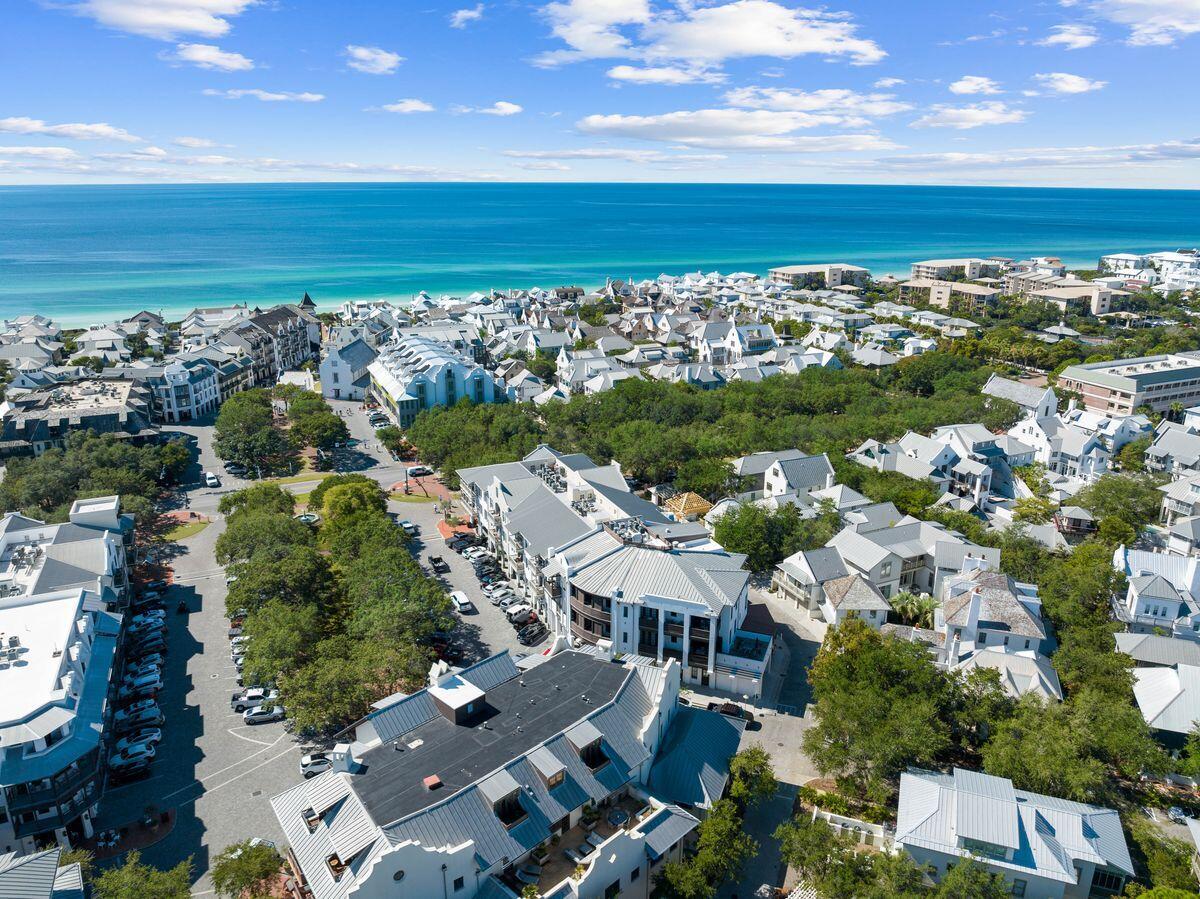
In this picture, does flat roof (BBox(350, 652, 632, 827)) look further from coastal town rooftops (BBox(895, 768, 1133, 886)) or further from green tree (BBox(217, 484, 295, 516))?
green tree (BBox(217, 484, 295, 516))

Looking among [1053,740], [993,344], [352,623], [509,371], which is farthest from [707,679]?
[993,344]

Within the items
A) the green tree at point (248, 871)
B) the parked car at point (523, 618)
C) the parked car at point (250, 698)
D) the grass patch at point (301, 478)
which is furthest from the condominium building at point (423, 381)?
the green tree at point (248, 871)

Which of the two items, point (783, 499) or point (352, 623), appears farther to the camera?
point (783, 499)

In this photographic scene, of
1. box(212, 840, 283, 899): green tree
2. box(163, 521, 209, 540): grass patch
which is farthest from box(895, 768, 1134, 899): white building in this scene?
box(163, 521, 209, 540): grass patch

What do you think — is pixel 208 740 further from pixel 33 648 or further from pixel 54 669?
pixel 33 648

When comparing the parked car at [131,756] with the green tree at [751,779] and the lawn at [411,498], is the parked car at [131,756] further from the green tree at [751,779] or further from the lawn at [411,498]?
the lawn at [411,498]

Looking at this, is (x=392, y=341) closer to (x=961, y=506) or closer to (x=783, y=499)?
(x=783, y=499)

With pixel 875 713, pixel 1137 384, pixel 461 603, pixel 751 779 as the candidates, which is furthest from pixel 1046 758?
pixel 1137 384
